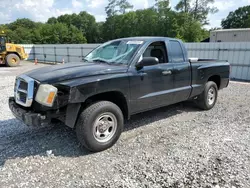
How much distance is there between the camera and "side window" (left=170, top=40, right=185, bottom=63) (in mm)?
4613

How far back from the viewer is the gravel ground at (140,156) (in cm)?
277

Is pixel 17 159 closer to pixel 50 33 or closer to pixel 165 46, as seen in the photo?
pixel 165 46

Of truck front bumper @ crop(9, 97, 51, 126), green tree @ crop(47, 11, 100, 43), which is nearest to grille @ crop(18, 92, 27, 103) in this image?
truck front bumper @ crop(9, 97, 51, 126)

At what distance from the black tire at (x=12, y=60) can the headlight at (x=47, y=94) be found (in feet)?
57.9

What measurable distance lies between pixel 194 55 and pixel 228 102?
22.3 ft

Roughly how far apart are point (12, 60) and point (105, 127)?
18.1m

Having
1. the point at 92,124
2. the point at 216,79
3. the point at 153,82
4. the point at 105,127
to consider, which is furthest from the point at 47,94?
the point at 216,79

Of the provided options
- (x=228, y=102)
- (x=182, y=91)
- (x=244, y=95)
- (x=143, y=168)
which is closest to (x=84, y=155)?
(x=143, y=168)

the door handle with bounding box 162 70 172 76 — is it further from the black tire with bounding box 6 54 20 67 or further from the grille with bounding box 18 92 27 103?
the black tire with bounding box 6 54 20 67

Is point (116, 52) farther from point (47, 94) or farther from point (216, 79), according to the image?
point (216, 79)

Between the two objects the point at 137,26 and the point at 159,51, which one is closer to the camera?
the point at 159,51

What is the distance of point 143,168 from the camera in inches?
118

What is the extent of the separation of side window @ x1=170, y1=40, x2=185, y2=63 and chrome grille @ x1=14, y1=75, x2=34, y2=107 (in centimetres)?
292

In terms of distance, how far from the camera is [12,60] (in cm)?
1844
